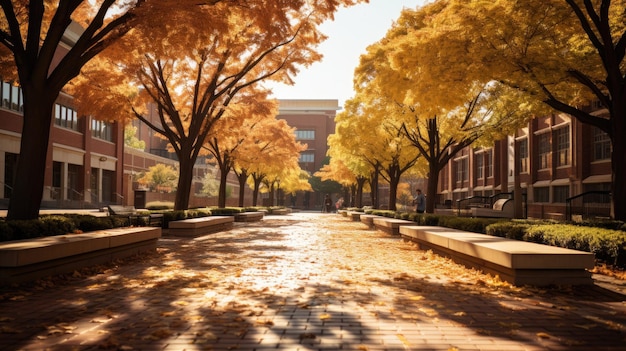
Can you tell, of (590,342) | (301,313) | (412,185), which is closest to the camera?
(590,342)

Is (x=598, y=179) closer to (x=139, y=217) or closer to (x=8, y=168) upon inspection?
(x=139, y=217)

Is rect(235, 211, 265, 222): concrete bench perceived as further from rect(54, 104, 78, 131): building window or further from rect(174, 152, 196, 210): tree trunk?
rect(54, 104, 78, 131): building window

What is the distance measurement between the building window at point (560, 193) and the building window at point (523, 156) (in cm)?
417

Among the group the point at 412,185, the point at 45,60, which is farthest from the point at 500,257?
the point at 412,185

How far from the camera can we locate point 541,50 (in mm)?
12078

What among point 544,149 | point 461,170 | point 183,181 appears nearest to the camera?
point 183,181

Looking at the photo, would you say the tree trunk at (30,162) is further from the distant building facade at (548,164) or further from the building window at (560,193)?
the building window at (560,193)

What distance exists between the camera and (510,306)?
6.15m

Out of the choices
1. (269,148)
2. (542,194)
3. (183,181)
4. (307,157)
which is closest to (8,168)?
(269,148)

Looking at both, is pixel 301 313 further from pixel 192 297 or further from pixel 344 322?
pixel 192 297

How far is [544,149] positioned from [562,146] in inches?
96.6

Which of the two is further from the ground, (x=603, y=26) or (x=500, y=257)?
(x=603, y=26)

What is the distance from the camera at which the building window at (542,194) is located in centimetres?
3138

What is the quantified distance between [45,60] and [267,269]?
5.85 metres
